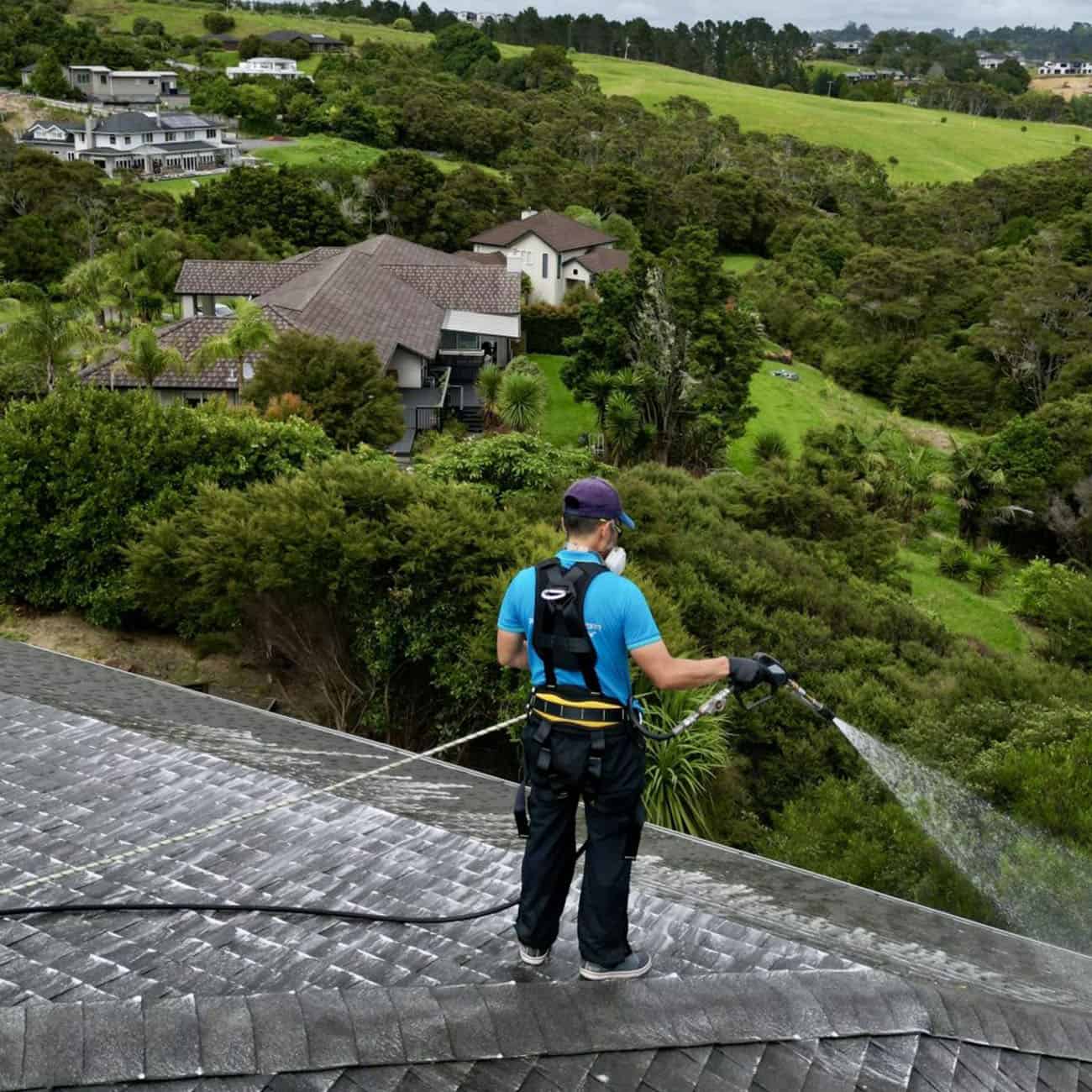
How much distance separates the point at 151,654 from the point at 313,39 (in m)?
132

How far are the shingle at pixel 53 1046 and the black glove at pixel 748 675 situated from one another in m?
2.84

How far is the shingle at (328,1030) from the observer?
4.30 m

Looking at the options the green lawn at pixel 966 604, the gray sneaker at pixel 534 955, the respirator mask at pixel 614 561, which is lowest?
the green lawn at pixel 966 604

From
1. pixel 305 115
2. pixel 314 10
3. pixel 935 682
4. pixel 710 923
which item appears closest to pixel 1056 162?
pixel 305 115

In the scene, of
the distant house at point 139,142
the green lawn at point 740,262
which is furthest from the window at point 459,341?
the distant house at point 139,142

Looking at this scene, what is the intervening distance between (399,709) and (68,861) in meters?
10.6

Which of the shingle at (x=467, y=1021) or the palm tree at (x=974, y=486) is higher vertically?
the shingle at (x=467, y=1021)

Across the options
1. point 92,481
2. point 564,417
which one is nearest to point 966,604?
point 564,417

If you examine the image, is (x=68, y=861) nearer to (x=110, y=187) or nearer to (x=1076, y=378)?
(x=1076, y=378)

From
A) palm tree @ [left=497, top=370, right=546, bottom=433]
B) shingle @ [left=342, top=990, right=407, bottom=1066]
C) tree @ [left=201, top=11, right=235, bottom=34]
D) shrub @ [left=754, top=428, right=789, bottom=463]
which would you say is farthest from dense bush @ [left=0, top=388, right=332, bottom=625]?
tree @ [left=201, top=11, right=235, bottom=34]

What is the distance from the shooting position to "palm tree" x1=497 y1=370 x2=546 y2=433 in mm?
35969

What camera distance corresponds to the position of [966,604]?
107ft

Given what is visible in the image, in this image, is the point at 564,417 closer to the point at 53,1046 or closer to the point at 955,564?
the point at 955,564

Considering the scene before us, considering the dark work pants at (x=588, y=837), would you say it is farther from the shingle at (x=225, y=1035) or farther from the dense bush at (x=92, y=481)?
the dense bush at (x=92, y=481)
